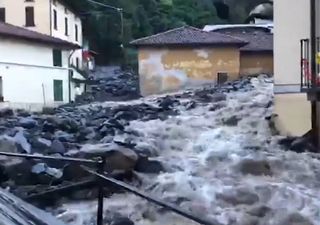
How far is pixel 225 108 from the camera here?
75.0ft

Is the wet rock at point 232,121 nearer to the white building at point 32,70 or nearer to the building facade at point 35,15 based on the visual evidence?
the white building at point 32,70

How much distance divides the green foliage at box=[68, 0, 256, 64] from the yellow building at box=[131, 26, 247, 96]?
15.8m

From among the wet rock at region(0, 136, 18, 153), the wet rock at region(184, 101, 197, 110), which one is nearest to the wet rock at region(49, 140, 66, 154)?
the wet rock at region(0, 136, 18, 153)

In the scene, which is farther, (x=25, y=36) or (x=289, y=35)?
(x=25, y=36)

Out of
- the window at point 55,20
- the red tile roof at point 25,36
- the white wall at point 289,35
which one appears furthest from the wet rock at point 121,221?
the window at point 55,20

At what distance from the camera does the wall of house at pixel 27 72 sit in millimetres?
28750

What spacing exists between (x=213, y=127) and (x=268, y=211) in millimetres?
9121

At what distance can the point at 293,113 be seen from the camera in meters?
18.1

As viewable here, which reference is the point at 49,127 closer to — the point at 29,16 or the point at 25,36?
the point at 25,36

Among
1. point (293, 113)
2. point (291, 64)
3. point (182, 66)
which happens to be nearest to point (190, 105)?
point (293, 113)

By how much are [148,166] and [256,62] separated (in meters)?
22.9

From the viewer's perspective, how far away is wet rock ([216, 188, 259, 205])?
1180cm

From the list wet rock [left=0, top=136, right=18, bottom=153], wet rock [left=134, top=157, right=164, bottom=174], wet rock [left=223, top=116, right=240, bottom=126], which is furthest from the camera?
wet rock [left=223, top=116, right=240, bottom=126]

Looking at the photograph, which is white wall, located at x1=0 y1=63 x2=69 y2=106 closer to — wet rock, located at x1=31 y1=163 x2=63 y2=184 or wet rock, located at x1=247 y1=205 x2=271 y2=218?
wet rock, located at x1=31 y1=163 x2=63 y2=184
